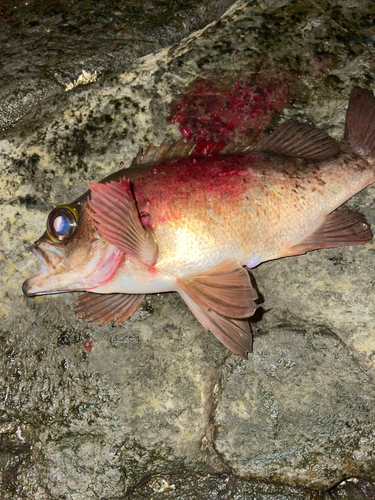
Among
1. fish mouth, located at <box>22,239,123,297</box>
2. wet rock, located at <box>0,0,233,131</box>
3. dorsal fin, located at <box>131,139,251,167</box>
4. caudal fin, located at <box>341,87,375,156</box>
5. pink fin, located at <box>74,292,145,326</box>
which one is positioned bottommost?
pink fin, located at <box>74,292,145,326</box>

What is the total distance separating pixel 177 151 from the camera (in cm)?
311

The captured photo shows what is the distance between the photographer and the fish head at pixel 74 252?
2.88 meters

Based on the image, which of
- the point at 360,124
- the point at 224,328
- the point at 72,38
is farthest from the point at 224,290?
the point at 72,38

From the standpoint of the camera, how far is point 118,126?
3.63 metres

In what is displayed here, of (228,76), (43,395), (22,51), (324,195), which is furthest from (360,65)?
(43,395)

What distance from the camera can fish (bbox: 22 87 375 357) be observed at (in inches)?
112

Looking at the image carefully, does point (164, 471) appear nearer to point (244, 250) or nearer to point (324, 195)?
point (244, 250)

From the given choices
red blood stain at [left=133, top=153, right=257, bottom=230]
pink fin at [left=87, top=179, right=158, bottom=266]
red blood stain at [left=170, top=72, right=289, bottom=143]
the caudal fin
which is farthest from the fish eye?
the caudal fin

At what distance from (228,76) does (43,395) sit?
2.85 meters

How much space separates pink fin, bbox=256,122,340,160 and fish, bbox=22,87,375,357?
0.01 metres

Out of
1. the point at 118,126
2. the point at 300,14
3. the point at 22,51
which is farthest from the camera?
the point at 22,51

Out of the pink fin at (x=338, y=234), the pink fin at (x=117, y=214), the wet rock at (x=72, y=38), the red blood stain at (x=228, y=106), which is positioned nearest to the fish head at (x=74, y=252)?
the pink fin at (x=117, y=214)

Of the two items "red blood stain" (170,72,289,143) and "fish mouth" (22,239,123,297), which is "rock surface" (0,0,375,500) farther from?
"fish mouth" (22,239,123,297)

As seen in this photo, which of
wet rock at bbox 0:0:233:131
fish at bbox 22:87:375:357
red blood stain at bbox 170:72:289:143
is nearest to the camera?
fish at bbox 22:87:375:357
